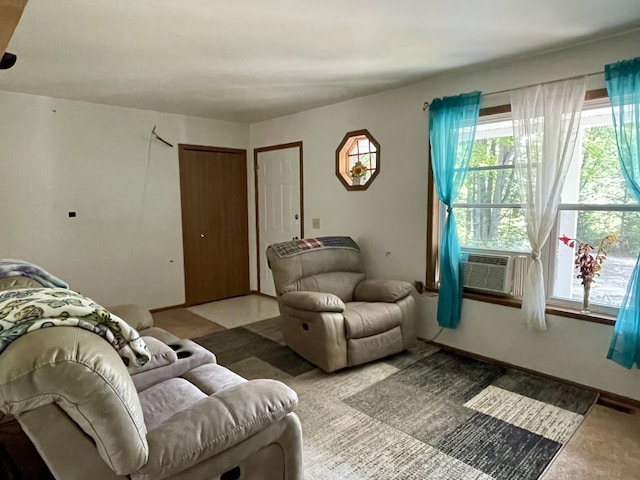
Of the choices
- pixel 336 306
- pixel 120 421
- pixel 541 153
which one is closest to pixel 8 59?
pixel 120 421

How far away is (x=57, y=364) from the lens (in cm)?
102

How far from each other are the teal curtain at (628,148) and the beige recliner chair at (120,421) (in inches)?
86.2

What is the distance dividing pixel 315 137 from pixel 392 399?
9.87ft

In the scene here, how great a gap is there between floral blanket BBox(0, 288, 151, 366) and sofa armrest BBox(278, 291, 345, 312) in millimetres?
1775

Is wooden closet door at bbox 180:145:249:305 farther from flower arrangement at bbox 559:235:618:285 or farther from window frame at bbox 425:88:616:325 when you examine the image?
flower arrangement at bbox 559:235:618:285

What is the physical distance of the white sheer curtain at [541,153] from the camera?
2676 mm

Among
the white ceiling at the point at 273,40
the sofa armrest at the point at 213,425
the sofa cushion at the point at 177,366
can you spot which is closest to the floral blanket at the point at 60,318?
the sofa armrest at the point at 213,425

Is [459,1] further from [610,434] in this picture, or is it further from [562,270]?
[610,434]

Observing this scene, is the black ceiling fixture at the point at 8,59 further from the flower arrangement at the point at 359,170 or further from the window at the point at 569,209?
the window at the point at 569,209

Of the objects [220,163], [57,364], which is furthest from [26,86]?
[57,364]

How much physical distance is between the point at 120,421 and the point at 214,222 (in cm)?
421

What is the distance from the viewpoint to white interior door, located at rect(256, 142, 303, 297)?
488 centimetres

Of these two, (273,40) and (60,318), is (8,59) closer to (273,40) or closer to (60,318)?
(273,40)

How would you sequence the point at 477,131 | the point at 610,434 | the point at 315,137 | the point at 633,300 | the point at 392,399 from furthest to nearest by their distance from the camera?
the point at 315,137, the point at 477,131, the point at 392,399, the point at 633,300, the point at 610,434
